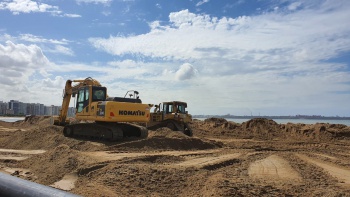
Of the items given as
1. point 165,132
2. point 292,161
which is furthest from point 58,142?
point 292,161

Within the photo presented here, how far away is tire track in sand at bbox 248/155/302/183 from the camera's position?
7590 millimetres

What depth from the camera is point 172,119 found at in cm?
2223

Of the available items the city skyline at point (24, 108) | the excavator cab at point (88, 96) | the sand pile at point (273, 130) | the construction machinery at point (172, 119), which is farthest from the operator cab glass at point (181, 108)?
the city skyline at point (24, 108)

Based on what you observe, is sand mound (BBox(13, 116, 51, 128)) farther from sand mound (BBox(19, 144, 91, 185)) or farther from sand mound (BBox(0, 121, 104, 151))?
sand mound (BBox(19, 144, 91, 185))

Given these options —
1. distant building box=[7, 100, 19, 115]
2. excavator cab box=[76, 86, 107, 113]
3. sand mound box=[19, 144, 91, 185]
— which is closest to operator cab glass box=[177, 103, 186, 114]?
excavator cab box=[76, 86, 107, 113]

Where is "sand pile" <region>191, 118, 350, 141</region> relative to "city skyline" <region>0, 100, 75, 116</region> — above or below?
below

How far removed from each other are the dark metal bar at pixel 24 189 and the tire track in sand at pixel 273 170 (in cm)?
575

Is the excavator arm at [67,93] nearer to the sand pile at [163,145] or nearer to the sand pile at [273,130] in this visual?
the sand pile at [163,145]

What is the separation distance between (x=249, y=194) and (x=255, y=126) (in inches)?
929

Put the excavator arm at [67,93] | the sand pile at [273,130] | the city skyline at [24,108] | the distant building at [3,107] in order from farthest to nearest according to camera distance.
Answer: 1. the city skyline at [24,108]
2. the distant building at [3,107]
3. the sand pile at [273,130]
4. the excavator arm at [67,93]

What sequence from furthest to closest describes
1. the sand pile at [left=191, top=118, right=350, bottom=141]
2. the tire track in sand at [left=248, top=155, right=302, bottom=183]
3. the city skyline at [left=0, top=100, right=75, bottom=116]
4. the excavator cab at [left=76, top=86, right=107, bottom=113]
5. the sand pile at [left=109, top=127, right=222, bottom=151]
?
the city skyline at [left=0, top=100, right=75, bottom=116]
the sand pile at [left=191, top=118, right=350, bottom=141]
the excavator cab at [left=76, top=86, right=107, bottom=113]
the sand pile at [left=109, top=127, right=222, bottom=151]
the tire track in sand at [left=248, top=155, right=302, bottom=183]

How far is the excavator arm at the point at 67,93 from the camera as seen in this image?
56.5 feet

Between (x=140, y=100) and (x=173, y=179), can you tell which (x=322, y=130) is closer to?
(x=140, y=100)

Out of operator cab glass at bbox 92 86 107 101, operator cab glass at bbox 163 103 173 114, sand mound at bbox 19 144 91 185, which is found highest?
operator cab glass at bbox 92 86 107 101
